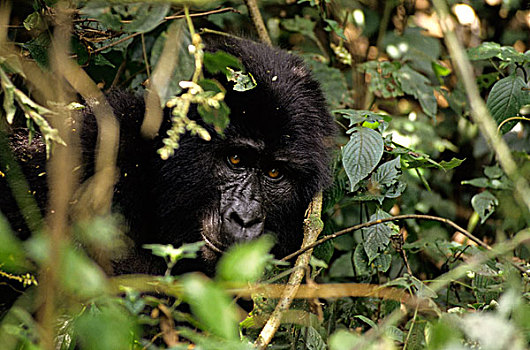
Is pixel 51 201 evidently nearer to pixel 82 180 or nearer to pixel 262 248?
pixel 82 180

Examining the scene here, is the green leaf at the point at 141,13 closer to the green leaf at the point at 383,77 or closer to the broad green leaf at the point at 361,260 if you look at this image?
the broad green leaf at the point at 361,260

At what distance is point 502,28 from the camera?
5512mm

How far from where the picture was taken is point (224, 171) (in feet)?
10.1

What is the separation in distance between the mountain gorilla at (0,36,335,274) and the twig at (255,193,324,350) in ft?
0.70

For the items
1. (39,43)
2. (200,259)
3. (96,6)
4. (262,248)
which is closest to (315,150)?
(200,259)

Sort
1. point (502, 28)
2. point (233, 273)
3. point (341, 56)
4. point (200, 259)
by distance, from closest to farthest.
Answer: point (233, 273) → point (200, 259) → point (341, 56) → point (502, 28)

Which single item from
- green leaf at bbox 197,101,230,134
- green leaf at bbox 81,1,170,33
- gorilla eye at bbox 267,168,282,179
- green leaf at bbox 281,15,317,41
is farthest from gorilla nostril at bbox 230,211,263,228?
green leaf at bbox 281,15,317,41

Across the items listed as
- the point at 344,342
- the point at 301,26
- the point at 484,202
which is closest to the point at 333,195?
the point at 484,202

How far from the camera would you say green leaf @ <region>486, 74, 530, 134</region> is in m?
3.14

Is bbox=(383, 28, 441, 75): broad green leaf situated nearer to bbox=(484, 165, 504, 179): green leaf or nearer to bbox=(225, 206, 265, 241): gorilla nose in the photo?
bbox=(484, 165, 504, 179): green leaf

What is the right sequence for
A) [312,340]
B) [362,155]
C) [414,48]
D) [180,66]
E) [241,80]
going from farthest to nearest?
[414,48], [362,155], [241,80], [312,340], [180,66]

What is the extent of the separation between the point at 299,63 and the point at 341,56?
3.76ft

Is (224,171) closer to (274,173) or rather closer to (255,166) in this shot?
(255,166)

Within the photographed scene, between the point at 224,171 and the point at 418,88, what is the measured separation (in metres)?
1.80
